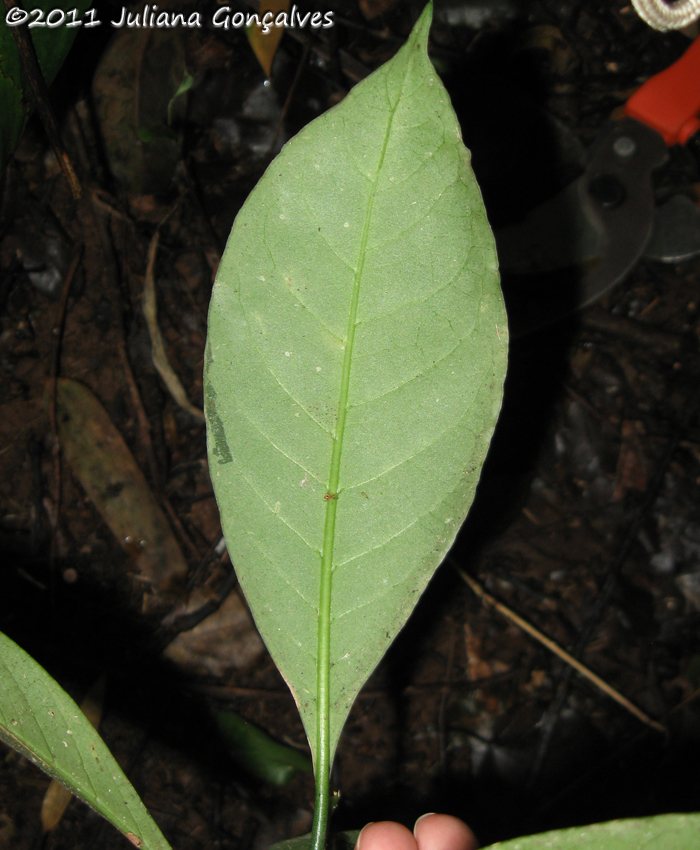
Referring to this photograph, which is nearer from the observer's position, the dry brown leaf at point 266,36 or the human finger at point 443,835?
the human finger at point 443,835

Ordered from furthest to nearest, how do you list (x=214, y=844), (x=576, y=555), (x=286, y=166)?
(x=576, y=555) < (x=214, y=844) < (x=286, y=166)

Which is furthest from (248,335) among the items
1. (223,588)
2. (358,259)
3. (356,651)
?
(223,588)

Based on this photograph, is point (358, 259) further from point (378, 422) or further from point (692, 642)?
point (692, 642)

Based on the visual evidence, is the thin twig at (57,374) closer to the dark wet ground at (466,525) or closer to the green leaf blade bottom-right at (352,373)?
the dark wet ground at (466,525)

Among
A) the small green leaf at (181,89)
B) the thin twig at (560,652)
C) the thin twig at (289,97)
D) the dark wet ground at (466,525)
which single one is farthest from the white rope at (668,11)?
the thin twig at (560,652)

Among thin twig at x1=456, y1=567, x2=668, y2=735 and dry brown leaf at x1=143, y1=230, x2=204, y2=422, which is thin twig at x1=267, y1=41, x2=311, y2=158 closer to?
dry brown leaf at x1=143, y1=230, x2=204, y2=422

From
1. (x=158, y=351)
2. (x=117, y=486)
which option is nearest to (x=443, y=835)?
(x=117, y=486)
